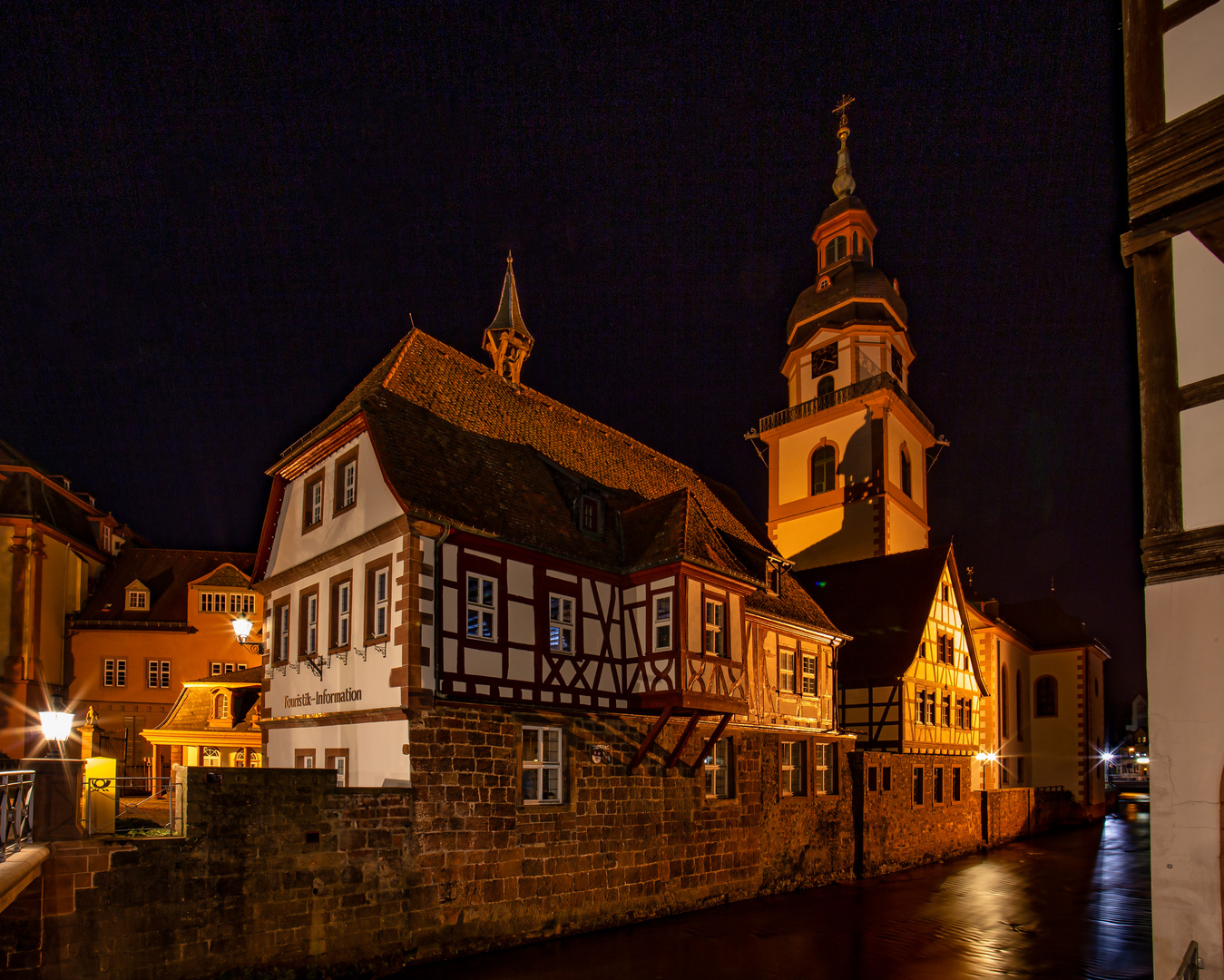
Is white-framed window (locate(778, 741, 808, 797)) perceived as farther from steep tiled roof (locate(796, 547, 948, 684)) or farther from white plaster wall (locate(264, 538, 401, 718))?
white plaster wall (locate(264, 538, 401, 718))

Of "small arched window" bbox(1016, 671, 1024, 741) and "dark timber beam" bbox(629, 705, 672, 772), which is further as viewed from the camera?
"small arched window" bbox(1016, 671, 1024, 741)

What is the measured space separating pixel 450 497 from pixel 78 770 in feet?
24.9

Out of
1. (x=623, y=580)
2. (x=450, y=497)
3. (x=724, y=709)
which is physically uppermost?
(x=450, y=497)

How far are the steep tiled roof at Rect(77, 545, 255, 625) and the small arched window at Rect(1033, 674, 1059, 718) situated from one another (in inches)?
1662

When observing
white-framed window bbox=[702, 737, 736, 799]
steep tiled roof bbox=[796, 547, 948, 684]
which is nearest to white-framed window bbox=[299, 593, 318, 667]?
white-framed window bbox=[702, 737, 736, 799]

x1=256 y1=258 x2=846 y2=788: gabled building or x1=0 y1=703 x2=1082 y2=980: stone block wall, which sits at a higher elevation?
x1=256 y1=258 x2=846 y2=788: gabled building

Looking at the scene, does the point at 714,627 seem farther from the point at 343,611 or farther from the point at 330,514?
the point at 330,514

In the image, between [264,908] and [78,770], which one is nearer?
[78,770]

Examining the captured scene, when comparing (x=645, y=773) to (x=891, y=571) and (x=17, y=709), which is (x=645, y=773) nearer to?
(x=891, y=571)

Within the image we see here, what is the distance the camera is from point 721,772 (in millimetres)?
22797

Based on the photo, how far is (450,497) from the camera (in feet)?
58.2

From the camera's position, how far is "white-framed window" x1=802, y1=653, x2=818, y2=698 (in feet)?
87.6

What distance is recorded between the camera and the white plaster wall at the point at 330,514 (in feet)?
57.7

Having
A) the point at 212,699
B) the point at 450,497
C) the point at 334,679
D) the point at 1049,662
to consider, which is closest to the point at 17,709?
the point at 212,699
